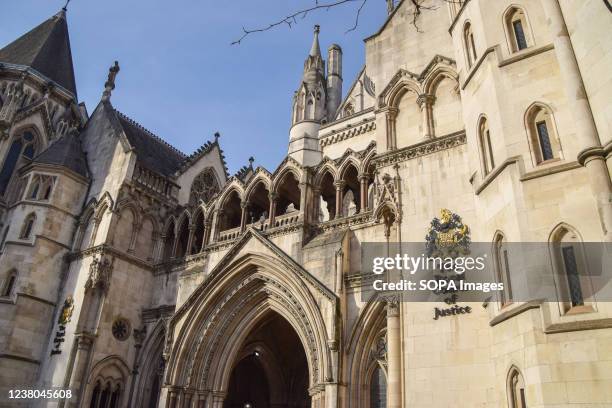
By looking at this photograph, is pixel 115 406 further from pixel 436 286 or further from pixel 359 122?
pixel 359 122

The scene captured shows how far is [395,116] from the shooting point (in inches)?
605

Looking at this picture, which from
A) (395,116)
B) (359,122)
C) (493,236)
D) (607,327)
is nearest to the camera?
(607,327)

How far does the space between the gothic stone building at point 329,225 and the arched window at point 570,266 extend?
0.16 ft

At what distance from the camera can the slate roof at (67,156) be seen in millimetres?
22906

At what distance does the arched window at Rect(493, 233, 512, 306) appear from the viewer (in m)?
9.71

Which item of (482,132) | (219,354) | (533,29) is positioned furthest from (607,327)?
(219,354)

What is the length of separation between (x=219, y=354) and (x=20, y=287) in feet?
29.9

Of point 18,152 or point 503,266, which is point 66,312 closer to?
point 18,152

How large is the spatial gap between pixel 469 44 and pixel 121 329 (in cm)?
1668

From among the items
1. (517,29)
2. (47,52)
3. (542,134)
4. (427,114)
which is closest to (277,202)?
(427,114)

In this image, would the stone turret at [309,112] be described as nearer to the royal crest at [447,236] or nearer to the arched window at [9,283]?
the arched window at [9,283]

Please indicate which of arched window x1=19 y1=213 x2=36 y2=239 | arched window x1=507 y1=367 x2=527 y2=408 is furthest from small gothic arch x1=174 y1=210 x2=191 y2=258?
arched window x1=507 y1=367 x2=527 y2=408

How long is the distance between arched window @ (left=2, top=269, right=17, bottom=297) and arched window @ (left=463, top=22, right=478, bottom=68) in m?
19.1

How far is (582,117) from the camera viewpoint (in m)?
8.77
